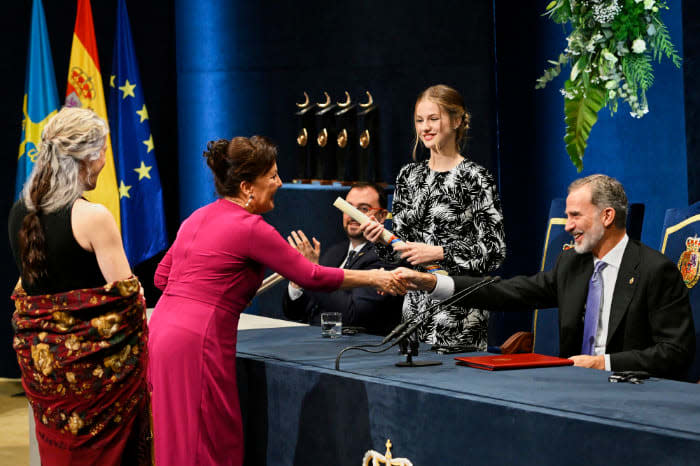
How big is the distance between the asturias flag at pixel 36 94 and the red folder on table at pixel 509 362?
391 centimetres

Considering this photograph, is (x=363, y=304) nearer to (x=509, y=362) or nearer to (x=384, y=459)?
(x=509, y=362)

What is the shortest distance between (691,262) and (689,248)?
0.06 meters

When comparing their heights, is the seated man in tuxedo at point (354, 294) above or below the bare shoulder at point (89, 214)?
below

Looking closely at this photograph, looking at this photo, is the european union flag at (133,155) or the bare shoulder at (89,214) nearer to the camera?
the bare shoulder at (89,214)

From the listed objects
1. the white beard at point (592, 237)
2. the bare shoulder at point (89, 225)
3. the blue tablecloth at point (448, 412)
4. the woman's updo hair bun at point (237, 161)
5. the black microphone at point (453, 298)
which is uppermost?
the woman's updo hair bun at point (237, 161)

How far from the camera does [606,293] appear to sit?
2998 mm

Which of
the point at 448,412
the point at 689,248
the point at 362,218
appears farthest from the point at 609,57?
the point at 448,412

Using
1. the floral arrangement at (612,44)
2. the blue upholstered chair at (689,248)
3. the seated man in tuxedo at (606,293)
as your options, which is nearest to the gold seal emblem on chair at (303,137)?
the floral arrangement at (612,44)

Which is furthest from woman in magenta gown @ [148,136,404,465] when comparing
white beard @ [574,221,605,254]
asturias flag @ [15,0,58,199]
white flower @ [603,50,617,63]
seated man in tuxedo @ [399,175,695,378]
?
asturias flag @ [15,0,58,199]

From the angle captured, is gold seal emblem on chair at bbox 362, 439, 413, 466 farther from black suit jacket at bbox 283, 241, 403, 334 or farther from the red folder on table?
black suit jacket at bbox 283, 241, 403, 334

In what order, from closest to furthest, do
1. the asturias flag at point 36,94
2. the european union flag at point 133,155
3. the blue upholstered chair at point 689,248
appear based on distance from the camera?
the blue upholstered chair at point 689,248 → the asturias flag at point 36,94 → the european union flag at point 133,155

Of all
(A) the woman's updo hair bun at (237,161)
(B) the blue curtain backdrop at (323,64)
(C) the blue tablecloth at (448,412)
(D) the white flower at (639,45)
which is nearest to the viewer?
(C) the blue tablecloth at (448,412)

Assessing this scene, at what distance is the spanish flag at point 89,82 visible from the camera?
573 cm

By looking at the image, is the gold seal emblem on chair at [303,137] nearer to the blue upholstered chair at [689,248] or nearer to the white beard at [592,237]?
the blue upholstered chair at [689,248]
